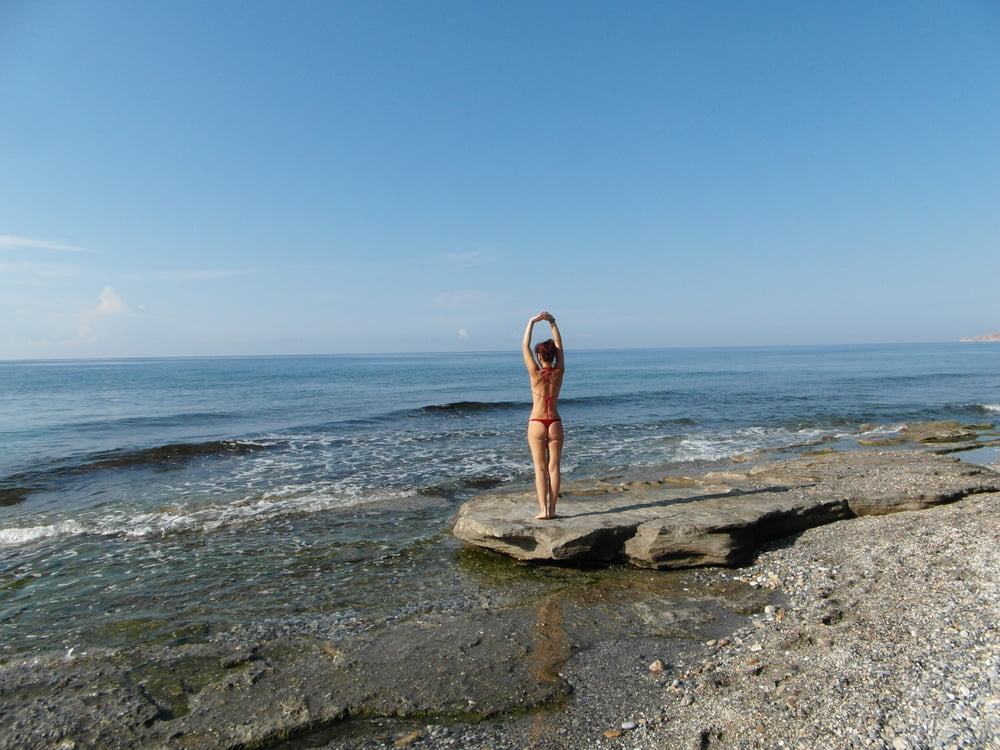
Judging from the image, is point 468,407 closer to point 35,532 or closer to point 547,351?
point 35,532

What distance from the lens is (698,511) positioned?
28.0 feet

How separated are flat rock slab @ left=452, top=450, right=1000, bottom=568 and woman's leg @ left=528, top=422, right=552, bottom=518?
10.5 inches

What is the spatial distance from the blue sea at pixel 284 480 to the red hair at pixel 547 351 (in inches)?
124

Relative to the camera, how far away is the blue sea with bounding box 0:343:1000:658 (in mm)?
6949

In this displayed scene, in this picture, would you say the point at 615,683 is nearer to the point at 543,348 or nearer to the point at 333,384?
the point at 543,348

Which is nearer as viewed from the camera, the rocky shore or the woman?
the rocky shore

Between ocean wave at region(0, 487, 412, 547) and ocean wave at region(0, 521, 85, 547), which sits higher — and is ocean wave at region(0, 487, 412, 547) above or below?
below

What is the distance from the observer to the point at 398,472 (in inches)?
592

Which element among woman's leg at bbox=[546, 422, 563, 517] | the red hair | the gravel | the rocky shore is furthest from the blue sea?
the red hair

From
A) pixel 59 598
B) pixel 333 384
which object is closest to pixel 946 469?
pixel 59 598

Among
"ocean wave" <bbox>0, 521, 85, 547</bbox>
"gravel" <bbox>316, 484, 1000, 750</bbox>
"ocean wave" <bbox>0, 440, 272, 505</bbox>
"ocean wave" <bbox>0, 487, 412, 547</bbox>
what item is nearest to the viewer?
"gravel" <bbox>316, 484, 1000, 750</bbox>

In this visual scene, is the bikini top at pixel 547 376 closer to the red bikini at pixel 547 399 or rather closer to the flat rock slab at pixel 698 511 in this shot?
the red bikini at pixel 547 399

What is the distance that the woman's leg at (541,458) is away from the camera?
788cm

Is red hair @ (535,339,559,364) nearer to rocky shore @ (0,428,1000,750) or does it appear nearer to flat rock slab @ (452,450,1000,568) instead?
flat rock slab @ (452,450,1000,568)
